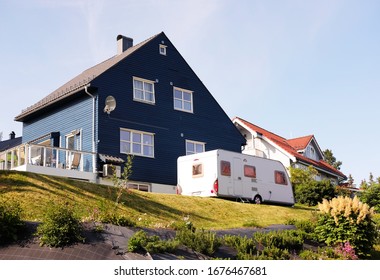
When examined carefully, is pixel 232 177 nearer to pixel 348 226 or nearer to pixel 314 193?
pixel 314 193

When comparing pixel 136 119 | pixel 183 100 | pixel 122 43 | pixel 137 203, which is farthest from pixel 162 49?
pixel 137 203

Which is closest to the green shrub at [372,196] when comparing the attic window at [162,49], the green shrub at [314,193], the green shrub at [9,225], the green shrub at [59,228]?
the green shrub at [314,193]

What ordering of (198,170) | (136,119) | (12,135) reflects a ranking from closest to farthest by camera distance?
(198,170) < (136,119) < (12,135)

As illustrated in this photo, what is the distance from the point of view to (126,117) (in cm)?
3241

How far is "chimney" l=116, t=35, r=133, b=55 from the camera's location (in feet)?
125

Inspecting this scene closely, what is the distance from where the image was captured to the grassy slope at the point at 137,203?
751 inches

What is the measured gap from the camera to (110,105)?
1224 inches

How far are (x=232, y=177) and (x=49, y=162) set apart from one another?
8772mm

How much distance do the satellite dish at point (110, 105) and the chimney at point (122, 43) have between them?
303 inches

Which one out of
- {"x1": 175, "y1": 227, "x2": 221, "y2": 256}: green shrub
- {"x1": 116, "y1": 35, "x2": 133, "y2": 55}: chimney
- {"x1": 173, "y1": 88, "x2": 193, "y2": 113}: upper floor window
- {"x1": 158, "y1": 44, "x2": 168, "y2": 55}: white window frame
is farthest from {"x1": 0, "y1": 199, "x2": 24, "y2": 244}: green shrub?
{"x1": 116, "y1": 35, "x2": 133, "y2": 55}: chimney

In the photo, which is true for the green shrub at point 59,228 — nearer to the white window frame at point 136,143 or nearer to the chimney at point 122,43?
the white window frame at point 136,143

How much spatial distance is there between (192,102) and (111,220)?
22.6 m
